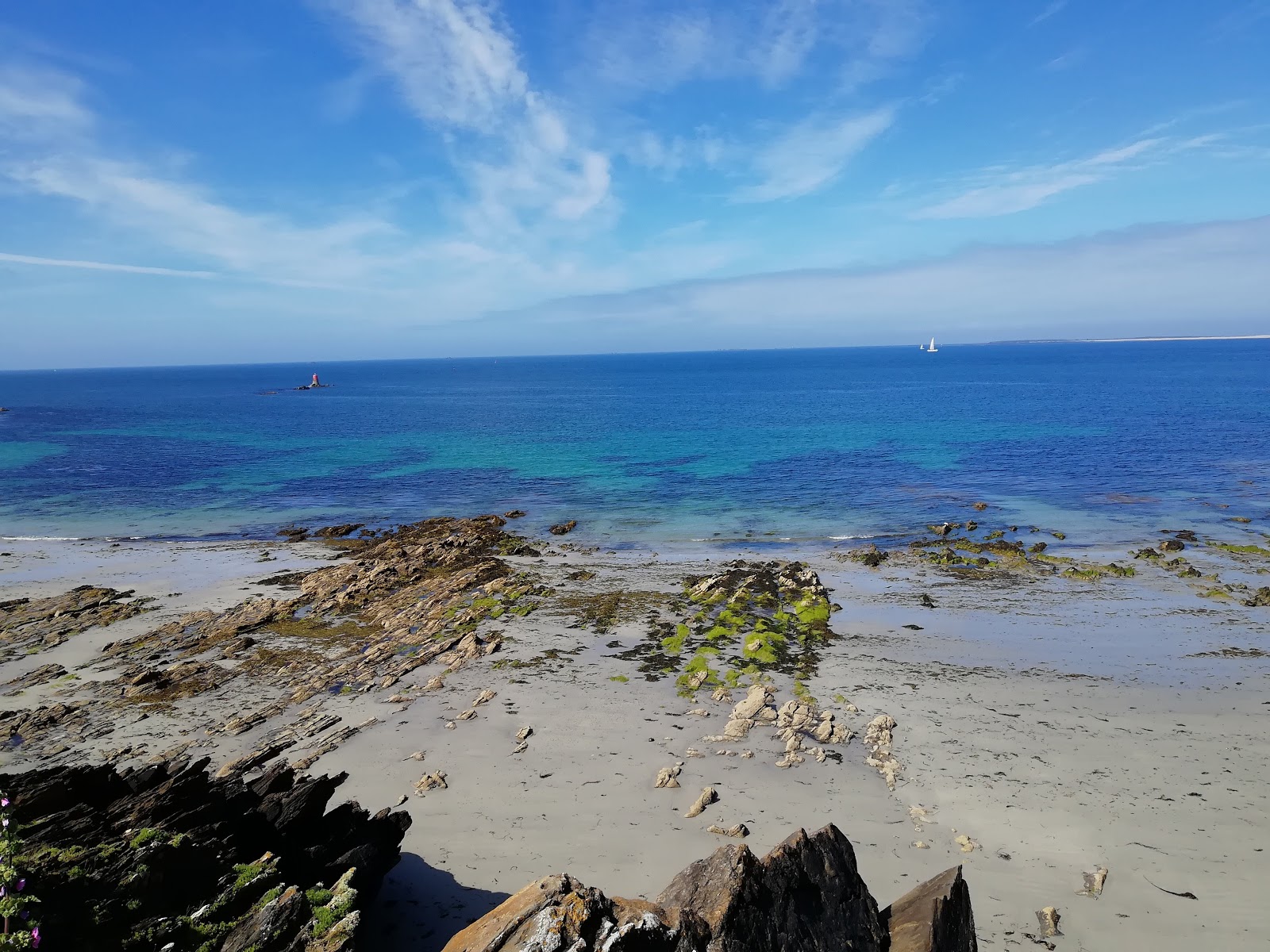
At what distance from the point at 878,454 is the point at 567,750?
57722 mm

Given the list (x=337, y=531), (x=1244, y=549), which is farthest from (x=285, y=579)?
(x=1244, y=549)

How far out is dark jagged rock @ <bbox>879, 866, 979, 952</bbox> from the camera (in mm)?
8945

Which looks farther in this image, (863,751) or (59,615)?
(59,615)

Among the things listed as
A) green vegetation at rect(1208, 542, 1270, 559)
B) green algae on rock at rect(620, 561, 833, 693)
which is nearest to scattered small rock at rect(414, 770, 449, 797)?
green algae on rock at rect(620, 561, 833, 693)

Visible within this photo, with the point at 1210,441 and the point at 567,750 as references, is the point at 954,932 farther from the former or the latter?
the point at 1210,441

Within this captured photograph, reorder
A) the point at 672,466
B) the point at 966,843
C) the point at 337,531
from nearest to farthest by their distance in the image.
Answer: the point at 966,843 → the point at 337,531 → the point at 672,466

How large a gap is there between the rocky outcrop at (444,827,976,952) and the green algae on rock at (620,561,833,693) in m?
11.4

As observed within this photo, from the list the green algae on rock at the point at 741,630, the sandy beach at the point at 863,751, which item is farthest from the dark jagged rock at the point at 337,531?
the green algae on rock at the point at 741,630

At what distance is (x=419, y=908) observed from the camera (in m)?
11.8

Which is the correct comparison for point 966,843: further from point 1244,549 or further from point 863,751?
point 1244,549

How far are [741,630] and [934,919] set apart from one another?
1667 cm

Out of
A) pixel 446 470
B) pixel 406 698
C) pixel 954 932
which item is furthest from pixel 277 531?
pixel 954 932

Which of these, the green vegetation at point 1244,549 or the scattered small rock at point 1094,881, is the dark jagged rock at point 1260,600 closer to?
the green vegetation at point 1244,549

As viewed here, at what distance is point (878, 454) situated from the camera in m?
68.1
